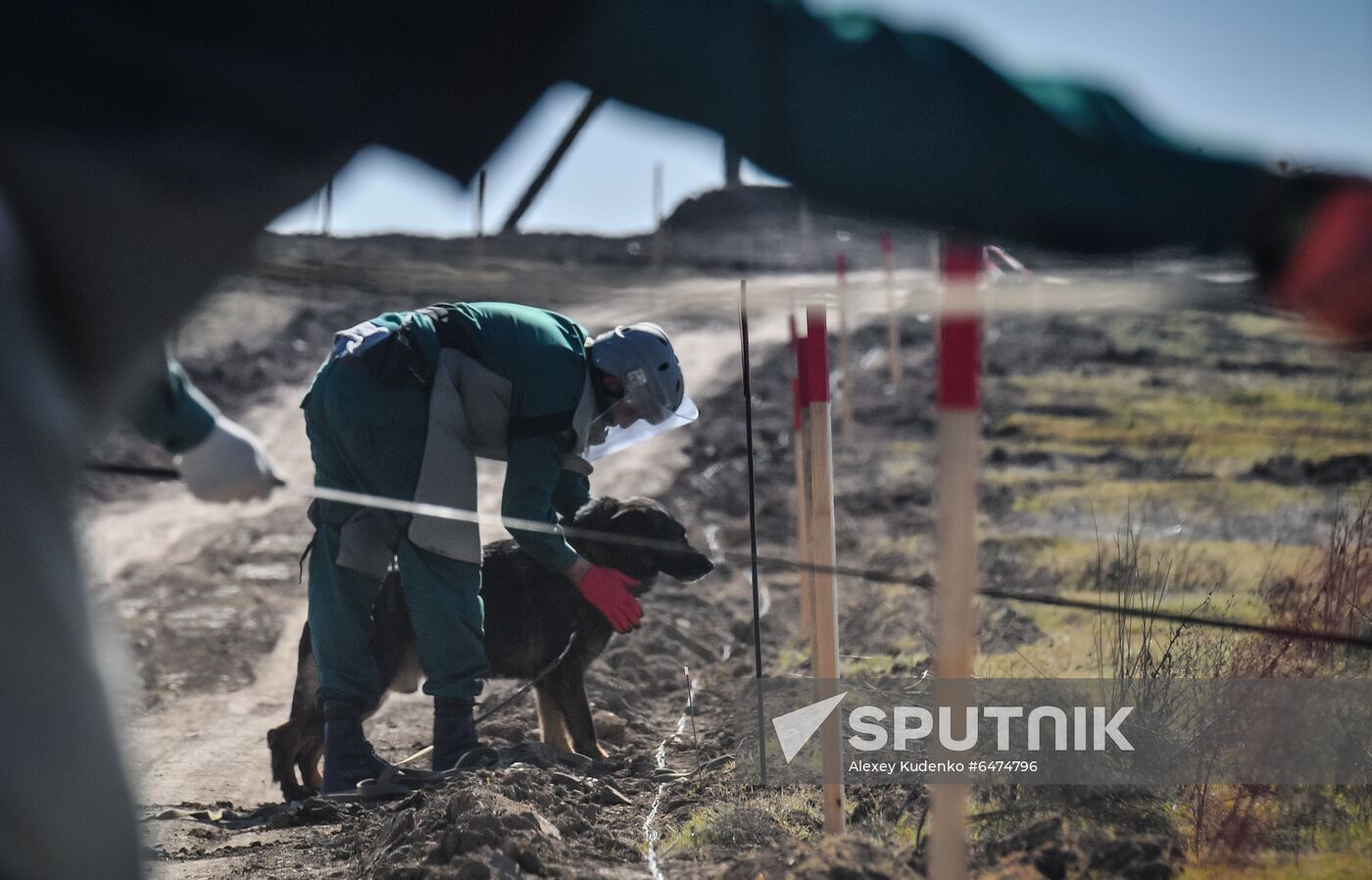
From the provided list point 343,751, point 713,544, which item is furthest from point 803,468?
point 713,544

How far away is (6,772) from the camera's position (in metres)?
1.57

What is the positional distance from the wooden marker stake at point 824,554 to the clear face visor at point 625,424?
118 cm

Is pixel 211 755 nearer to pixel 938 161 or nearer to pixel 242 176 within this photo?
pixel 242 176

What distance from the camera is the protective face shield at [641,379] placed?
5059 millimetres

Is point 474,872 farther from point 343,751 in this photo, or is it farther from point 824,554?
point 343,751

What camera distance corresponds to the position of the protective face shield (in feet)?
16.6

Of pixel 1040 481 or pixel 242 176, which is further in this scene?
pixel 1040 481

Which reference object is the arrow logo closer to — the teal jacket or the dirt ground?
the dirt ground

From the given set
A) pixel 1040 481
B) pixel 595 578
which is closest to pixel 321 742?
pixel 595 578

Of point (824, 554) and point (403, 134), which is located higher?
point (403, 134)

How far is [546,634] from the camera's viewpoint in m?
5.85

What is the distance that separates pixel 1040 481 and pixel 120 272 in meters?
10.6

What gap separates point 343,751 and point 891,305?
9.30 ft

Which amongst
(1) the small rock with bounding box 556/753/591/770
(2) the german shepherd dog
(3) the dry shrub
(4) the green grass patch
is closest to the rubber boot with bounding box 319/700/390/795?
(2) the german shepherd dog
